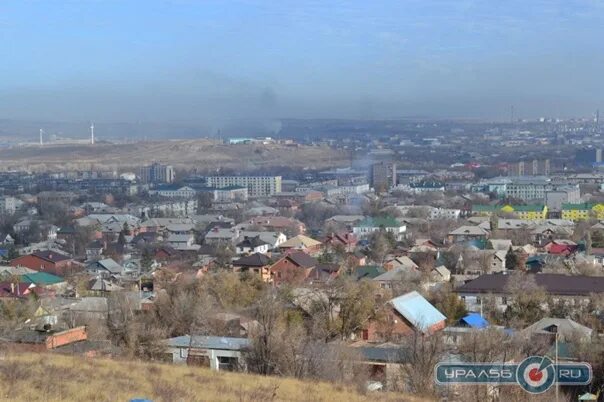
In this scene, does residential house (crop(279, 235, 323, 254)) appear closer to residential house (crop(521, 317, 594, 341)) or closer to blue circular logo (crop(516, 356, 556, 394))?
residential house (crop(521, 317, 594, 341))

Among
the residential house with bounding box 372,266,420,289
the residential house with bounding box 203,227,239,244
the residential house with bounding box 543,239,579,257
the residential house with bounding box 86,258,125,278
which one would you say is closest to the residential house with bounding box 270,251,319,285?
the residential house with bounding box 372,266,420,289

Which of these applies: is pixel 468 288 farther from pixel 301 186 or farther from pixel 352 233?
pixel 301 186

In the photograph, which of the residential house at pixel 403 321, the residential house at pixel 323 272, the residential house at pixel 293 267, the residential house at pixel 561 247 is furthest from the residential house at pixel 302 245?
the residential house at pixel 403 321

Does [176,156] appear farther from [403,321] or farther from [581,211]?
[403,321]

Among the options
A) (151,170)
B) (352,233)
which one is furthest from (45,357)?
(151,170)

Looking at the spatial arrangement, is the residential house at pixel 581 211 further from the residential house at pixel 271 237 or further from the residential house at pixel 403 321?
the residential house at pixel 403 321

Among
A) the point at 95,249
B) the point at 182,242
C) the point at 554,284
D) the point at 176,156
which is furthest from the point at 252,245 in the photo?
the point at 176,156
